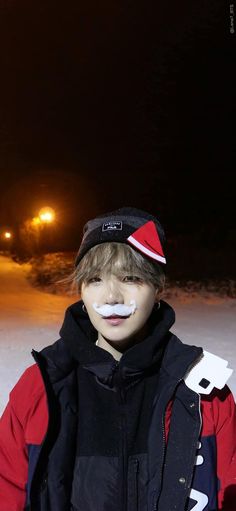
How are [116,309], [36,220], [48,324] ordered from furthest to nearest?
[36,220] → [48,324] → [116,309]

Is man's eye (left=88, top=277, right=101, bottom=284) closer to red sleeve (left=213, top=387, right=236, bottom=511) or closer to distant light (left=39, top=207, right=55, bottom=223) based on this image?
red sleeve (left=213, top=387, right=236, bottom=511)

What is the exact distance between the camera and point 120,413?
54.9 inches

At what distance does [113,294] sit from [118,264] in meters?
0.11

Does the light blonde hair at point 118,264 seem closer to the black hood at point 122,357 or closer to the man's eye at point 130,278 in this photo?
the man's eye at point 130,278

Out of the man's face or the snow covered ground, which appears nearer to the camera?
the man's face

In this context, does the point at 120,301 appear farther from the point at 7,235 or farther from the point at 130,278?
the point at 7,235

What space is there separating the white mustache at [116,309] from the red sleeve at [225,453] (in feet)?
1.34

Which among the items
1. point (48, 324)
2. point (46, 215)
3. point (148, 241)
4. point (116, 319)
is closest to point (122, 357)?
point (116, 319)

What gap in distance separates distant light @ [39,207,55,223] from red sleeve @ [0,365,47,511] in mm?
20380

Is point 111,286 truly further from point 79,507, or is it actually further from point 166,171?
point 166,171

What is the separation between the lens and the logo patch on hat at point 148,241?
140cm

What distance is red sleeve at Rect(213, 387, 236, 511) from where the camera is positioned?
1387 millimetres

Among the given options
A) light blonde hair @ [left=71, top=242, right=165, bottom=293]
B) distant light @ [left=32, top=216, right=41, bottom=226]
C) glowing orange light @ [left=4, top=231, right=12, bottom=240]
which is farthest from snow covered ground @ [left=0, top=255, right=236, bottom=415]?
glowing orange light @ [left=4, top=231, right=12, bottom=240]

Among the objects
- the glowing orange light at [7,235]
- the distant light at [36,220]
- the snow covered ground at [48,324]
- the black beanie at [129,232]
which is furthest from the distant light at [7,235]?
the black beanie at [129,232]
